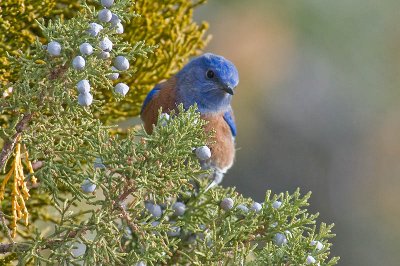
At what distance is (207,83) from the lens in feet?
12.4

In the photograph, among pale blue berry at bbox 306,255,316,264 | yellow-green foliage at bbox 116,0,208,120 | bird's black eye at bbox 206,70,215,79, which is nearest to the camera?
pale blue berry at bbox 306,255,316,264

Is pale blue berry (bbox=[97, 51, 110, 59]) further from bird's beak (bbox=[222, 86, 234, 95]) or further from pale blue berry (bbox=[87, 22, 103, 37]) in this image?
bird's beak (bbox=[222, 86, 234, 95])

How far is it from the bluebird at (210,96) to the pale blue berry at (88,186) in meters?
1.15

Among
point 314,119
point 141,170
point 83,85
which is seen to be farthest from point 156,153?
point 314,119

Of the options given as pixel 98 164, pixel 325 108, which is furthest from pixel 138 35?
pixel 325 108

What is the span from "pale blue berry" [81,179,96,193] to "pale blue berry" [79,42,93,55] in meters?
0.36

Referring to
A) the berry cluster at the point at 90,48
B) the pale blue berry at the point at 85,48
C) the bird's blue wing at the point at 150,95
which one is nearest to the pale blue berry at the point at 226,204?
the berry cluster at the point at 90,48

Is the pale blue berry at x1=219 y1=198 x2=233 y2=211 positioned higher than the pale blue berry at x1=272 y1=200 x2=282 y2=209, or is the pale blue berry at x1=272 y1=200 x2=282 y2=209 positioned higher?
the pale blue berry at x1=272 y1=200 x2=282 y2=209

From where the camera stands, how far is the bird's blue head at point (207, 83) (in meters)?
3.64

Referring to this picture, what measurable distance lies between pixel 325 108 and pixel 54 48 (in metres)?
7.49

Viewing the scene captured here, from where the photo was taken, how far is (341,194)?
8.91 m

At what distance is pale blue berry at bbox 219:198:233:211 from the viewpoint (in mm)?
2475

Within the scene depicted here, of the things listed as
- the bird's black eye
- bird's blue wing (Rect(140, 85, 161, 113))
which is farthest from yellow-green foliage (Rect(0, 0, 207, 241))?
the bird's black eye

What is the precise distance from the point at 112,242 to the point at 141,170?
0.23m
